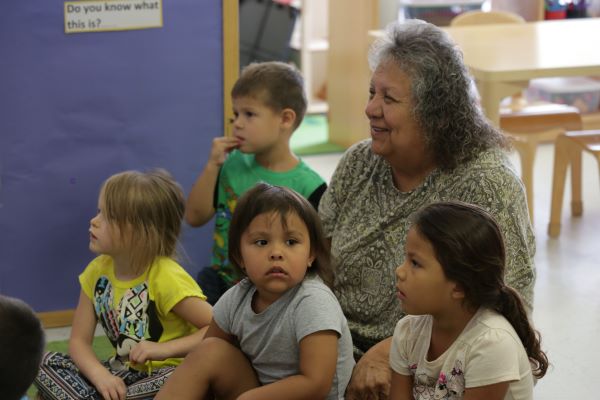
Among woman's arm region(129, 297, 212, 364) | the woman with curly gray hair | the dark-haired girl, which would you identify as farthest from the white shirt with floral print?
woman's arm region(129, 297, 212, 364)

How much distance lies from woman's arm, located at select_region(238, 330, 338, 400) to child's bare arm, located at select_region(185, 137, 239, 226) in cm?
86

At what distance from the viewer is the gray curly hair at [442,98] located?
2.05 meters

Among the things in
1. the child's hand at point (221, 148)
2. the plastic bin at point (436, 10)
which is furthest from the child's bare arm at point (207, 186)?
the plastic bin at point (436, 10)

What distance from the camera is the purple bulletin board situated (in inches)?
113

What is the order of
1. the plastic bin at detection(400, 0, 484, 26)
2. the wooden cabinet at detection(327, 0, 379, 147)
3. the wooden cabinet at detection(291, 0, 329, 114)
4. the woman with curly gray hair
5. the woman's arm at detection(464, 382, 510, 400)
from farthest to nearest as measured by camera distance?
the wooden cabinet at detection(291, 0, 329, 114) < the plastic bin at detection(400, 0, 484, 26) < the wooden cabinet at detection(327, 0, 379, 147) < the woman with curly gray hair < the woman's arm at detection(464, 382, 510, 400)

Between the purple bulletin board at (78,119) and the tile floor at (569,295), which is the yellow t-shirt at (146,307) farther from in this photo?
the tile floor at (569,295)

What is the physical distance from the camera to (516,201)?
1998 mm

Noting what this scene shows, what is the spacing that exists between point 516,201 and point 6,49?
5.17 feet

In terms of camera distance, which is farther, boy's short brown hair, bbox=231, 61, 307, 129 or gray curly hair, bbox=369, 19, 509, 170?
boy's short brown hair, bbox=231, 61, 307, 129

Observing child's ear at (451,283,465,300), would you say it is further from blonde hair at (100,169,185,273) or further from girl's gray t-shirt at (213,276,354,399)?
blonde hair at (100,169,185,273)

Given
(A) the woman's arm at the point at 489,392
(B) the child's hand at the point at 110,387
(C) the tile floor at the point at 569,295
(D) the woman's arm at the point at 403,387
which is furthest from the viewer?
(C) the tile floor at the point at 569,295

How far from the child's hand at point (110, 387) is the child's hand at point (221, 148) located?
2.31 feet

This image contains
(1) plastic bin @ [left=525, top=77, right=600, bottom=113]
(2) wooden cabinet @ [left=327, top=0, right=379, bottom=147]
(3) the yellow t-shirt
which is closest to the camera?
(3) the yellow t-shirt

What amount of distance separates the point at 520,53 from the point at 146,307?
2049 millimetres
